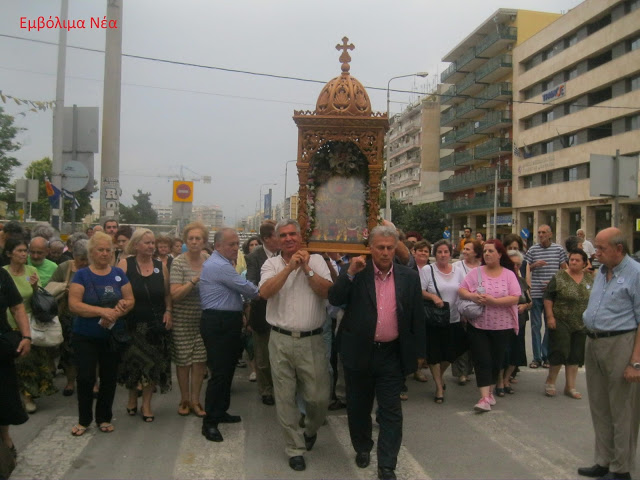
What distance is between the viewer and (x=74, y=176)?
11.1 meters

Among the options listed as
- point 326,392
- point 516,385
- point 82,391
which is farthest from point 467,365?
point 82,391

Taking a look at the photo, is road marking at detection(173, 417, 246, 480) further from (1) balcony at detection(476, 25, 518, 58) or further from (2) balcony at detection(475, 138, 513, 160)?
(1) balcony at detection(476, 25, 518, 58)

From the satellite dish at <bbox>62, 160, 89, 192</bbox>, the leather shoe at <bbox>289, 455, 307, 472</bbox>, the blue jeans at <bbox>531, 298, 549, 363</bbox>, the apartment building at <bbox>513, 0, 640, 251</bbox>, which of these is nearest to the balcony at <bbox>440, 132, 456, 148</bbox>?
the apartment building at <bbox>513, 0, 640, 251</bbox>

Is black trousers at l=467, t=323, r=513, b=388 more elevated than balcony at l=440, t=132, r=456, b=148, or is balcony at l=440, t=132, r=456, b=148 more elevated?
balcony at l=440, t=132, r=456, b=148

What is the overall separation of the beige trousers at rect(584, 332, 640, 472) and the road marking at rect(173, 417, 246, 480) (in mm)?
2831

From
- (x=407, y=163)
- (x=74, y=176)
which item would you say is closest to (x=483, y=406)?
(x=74, y=176)

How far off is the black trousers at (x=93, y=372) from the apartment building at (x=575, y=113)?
27.8m

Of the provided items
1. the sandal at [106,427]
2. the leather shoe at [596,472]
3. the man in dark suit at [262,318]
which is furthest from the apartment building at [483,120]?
the sandal at [106,427]

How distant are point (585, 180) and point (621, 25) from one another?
9.35m

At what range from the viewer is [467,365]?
7.63 metres

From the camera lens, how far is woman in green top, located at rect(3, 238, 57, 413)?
5.63 m

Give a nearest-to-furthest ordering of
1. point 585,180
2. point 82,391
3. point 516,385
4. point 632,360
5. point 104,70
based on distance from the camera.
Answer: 1. point 632,360
2. point 82,391
3. point 516,385
4. point 104,70
5. point 585,180

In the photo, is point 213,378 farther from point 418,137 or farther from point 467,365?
point 418,137

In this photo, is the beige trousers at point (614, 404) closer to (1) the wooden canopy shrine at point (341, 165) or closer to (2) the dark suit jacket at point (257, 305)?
(1) the wooden canopy shrine at point (341, 165)
